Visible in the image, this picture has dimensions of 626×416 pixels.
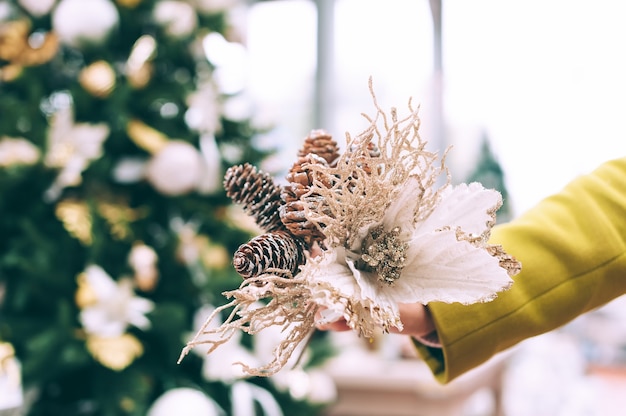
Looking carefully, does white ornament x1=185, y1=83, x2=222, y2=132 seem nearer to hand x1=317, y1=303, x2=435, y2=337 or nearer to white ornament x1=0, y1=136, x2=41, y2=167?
white ornament x1=0, y1=136, x2=41, y2=167

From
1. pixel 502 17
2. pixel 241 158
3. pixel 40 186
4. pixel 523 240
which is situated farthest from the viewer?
pixel 502 17

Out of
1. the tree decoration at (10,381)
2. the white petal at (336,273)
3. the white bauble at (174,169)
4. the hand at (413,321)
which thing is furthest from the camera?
the white bauble at (174,169)

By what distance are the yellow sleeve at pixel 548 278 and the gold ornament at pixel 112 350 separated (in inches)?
27.3

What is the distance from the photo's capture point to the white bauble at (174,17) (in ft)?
4.22

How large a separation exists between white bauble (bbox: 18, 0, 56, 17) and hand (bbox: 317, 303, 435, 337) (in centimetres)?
102

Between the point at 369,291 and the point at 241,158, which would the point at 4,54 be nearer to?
the point at 241,158

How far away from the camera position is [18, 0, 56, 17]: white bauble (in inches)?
48.9

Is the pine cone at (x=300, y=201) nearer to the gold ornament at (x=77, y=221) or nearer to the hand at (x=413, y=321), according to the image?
the hand at (x=413, y=321)

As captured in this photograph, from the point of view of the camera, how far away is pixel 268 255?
0.43 m

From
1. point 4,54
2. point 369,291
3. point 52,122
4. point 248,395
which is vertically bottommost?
point 248,395

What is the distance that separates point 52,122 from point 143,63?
221mm

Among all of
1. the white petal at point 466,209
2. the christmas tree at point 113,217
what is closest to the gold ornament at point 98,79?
the christmas tree at point 113,217

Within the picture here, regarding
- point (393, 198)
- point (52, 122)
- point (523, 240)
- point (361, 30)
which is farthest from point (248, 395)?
point (361, 30)

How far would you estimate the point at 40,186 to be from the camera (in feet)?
3.91
